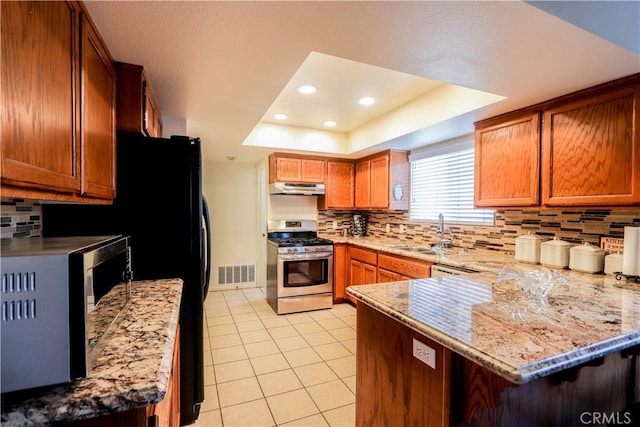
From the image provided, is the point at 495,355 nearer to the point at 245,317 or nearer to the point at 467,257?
the point at 467,257

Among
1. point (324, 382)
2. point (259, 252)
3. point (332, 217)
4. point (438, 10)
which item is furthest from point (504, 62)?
point (259, 252)

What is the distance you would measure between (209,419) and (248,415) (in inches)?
9.6

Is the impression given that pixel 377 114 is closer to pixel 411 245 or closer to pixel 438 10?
pixel 411 245

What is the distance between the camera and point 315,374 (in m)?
2.45

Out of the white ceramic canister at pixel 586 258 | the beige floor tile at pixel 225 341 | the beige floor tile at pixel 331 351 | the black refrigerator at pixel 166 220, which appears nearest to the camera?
the black refrigerator at pixel 166 220

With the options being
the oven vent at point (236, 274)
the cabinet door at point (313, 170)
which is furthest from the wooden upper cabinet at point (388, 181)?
the oven vent at point (236, 274)

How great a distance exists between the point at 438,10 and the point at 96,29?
58.1 inches

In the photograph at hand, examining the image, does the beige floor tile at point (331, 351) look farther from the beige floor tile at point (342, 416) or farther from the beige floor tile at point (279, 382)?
the beige floor tile at point (342, 416)

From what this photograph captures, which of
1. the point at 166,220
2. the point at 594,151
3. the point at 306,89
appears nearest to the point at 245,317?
the point at 166,220

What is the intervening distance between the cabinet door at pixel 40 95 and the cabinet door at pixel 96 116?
8 centimetres

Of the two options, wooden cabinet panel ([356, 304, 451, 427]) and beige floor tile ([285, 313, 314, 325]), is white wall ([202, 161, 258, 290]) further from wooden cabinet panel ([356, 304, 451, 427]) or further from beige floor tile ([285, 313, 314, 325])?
wooden cabinet panel ([356, 304, 451, 427])

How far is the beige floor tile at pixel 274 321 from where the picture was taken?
350 centimetres

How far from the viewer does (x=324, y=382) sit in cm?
234

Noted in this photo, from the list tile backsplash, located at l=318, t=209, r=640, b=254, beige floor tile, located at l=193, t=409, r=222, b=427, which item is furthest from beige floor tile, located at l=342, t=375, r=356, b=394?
tile backsplash, located at l=318, t=209, r=640, b=254
